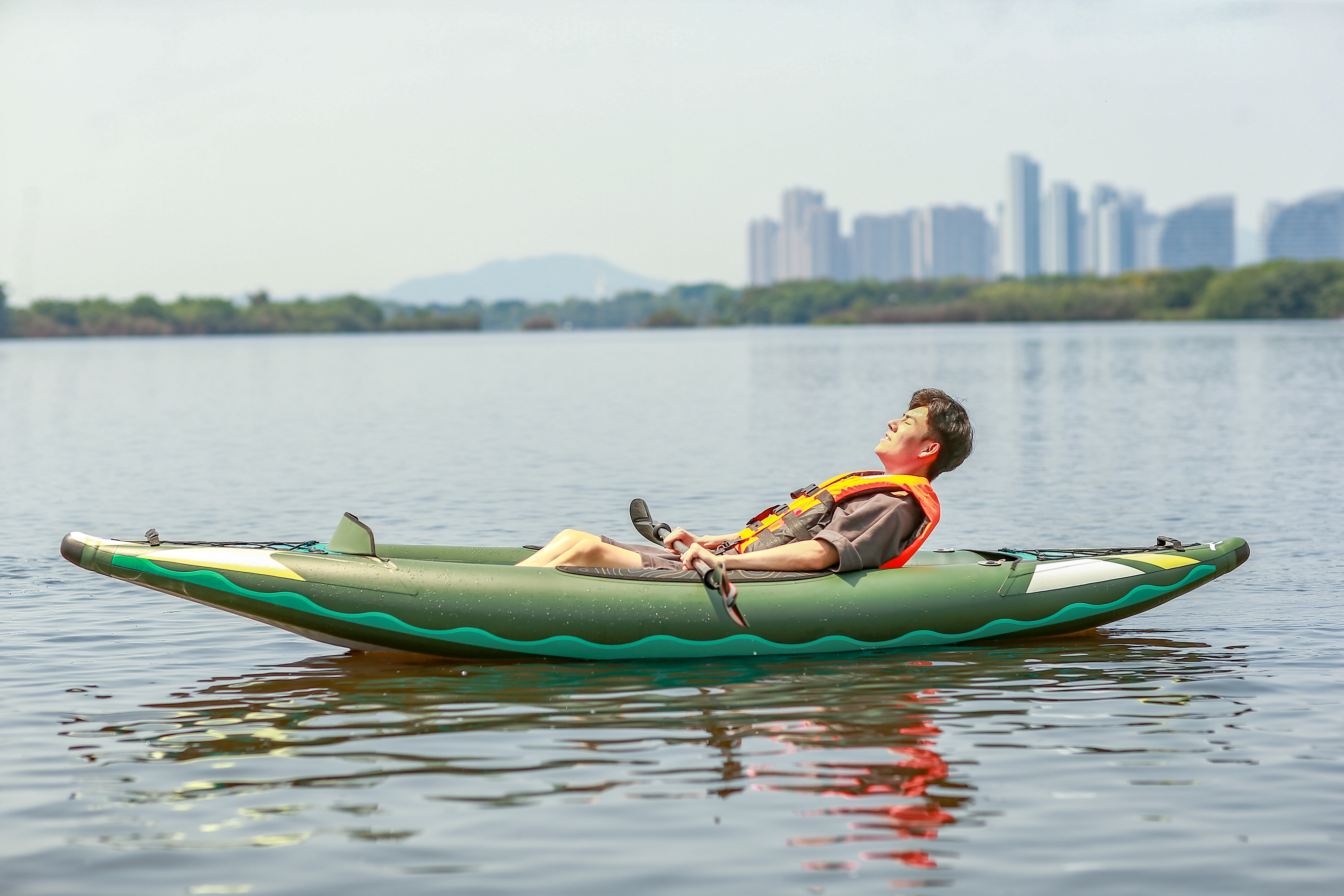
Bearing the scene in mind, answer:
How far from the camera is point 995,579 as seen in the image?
24.5 feet

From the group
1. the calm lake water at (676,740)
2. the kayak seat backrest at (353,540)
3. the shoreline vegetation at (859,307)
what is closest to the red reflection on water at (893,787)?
the calm lake water at (676,740)

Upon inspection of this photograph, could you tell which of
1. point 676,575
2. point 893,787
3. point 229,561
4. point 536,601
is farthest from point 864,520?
point 229,561

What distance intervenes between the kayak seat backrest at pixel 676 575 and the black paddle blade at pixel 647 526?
478 millimetres

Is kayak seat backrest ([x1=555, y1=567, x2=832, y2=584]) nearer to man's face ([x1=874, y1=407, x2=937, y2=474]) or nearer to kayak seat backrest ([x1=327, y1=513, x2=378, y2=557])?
man's face ([x1=874, y1=407, x2=937, y2=474])

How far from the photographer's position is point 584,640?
701cm

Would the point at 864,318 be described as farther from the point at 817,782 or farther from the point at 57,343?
the point at 817,782

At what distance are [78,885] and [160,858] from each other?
0.90 feet

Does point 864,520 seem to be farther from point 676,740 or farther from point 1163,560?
point 1163,560

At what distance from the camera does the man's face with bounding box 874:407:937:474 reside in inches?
276

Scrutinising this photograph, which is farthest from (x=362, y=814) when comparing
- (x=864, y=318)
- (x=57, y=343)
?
(x=864, y=318)

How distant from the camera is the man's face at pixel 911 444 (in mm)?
7020

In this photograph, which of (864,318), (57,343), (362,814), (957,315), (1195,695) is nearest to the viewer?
(362,814)

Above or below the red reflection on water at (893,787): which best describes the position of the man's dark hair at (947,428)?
above

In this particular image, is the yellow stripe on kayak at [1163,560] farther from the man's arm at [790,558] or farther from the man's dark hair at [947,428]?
the man's arm at [790,558]
